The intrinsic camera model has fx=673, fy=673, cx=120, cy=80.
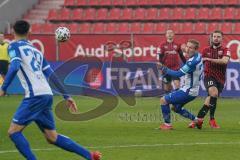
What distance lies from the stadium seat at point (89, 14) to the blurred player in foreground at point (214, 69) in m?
14.9

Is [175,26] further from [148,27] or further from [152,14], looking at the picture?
[152,14]

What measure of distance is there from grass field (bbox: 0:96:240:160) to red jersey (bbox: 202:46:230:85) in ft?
3.74

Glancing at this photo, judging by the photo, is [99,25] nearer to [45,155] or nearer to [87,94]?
[87,94]

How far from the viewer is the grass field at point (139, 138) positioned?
10.6 metres

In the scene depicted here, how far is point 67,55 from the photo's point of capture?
80.2 feet

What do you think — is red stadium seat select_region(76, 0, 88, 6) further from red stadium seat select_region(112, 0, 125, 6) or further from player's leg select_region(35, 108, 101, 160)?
player's leg select_region(35, 108, 101, 160)

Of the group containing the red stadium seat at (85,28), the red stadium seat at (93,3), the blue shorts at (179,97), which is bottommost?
the blue shorts at (179,97)

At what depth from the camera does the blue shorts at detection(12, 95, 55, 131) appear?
8.67 metres

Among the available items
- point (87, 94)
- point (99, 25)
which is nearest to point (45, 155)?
point (87, 94)

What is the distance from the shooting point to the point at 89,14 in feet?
96.7

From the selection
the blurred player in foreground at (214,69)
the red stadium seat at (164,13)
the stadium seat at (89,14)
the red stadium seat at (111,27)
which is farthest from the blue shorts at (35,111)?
the stadium seat at (89,14)

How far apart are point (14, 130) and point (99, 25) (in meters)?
19.8

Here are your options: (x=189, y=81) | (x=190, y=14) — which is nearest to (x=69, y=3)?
(x=190, y=14)

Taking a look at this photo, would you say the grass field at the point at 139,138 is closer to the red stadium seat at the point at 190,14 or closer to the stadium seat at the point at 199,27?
the stadium seat at the point at 199,27
